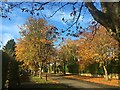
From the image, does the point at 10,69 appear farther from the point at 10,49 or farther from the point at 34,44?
the point at 34,44

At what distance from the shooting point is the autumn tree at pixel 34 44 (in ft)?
133

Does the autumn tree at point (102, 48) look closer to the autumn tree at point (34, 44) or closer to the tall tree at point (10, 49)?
the autumn tree at point (34, 44)

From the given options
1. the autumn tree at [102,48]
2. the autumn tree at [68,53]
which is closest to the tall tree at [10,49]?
the autumn tree at [102,48]

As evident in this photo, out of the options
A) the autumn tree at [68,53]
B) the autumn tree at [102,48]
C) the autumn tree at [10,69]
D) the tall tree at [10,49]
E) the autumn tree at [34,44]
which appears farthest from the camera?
the autumn tree at [68,53]

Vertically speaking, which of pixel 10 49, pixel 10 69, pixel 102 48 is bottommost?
pixel 10 69

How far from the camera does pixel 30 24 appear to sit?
1622 inches

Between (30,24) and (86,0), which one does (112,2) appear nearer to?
(86,0)

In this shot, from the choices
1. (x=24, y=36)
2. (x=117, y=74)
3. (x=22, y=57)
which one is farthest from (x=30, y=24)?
(x=117, y=74)

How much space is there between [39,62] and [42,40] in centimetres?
514

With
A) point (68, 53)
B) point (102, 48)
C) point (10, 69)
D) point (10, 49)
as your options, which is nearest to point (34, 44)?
point (10, 49)

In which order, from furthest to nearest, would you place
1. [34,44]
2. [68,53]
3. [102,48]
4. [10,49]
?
[68,53]
[34,44]
[10,49]
[102,48]

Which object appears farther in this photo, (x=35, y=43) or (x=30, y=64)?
(x=30, y=64)

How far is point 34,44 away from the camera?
41469 millimetres

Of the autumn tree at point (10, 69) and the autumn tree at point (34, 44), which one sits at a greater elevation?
the autumn tree at point (34, 44)
